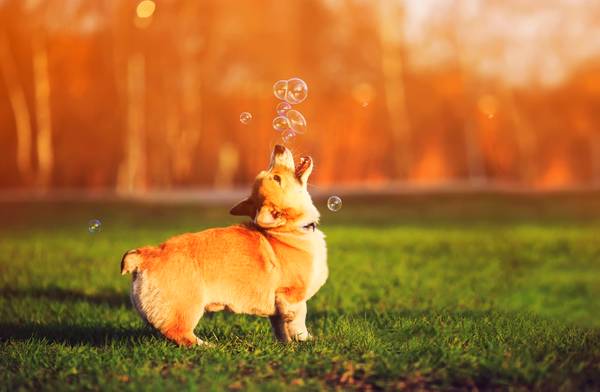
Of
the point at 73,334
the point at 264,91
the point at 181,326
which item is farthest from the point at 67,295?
the point at 264,91

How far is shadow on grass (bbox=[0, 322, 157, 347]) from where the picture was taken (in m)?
7.28

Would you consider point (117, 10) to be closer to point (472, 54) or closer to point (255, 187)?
point (472, 54)

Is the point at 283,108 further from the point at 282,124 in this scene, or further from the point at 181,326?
the point at 181,326

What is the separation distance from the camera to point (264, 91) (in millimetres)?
35781

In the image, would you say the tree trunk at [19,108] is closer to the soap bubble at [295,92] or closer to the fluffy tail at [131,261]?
the soap bubble at [295,92]

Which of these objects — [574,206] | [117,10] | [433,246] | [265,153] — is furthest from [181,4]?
[433,246]

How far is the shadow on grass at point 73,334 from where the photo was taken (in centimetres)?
728

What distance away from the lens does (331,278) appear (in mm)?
11242

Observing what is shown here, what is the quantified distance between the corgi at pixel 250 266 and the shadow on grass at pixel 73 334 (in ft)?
2.78

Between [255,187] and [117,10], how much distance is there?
31.0 m

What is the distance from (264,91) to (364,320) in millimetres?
28500

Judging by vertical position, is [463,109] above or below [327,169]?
above

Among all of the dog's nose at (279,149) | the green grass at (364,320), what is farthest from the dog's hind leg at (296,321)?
the dog's nose at (279,149)

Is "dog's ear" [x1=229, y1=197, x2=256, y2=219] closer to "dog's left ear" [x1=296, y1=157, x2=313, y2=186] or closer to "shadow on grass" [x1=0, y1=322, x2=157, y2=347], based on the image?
"dog's left ear" [x1=296, y1=157, x2=313, y2=186]
